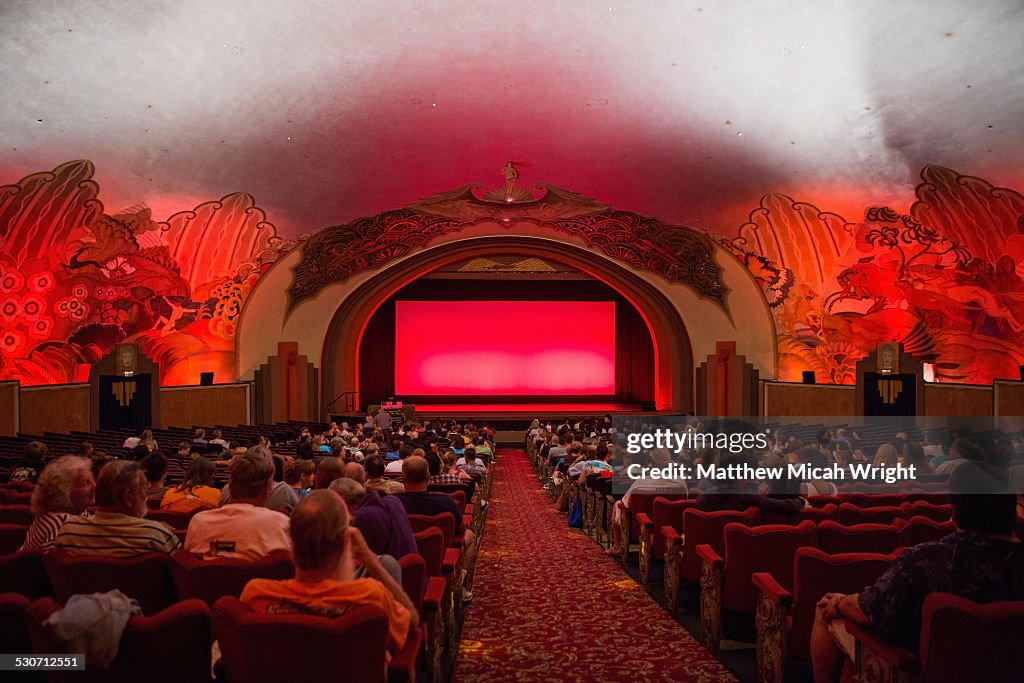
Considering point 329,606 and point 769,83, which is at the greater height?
point 769,83

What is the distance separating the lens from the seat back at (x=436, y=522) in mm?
4734

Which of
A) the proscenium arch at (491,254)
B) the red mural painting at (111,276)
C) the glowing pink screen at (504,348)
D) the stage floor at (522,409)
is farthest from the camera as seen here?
the glowing pink screen at (504,348)

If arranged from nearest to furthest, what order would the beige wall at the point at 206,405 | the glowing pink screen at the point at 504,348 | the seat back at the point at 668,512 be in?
the seat back at the point at 668,512, the beige wall at the point at 206,405, the glowing pink screen at the point at 504,348

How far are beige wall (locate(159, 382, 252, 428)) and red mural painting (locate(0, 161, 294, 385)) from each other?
366mm

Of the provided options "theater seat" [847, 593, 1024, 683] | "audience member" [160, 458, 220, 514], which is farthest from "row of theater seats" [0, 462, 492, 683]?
"theater seat" [847, 593, 1024, 683]

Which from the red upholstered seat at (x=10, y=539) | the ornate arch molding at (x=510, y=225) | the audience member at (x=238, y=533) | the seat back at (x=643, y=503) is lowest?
the seat back at (x=643, y=503)

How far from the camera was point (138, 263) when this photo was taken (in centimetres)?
1666

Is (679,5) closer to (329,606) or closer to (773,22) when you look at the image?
(773,22)

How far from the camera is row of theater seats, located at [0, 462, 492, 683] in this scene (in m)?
2.43

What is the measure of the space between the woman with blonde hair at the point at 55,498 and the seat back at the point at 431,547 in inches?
62.5

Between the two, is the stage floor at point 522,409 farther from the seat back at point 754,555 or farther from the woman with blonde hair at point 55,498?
the woman with blonde hair at point 55,498

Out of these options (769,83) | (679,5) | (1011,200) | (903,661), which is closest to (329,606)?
(903,661)

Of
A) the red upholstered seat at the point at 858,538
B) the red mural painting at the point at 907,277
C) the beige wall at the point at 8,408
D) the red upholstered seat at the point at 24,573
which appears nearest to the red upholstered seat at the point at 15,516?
the red upholstered seat at the point at 24,573

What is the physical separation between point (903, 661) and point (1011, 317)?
15.3m
